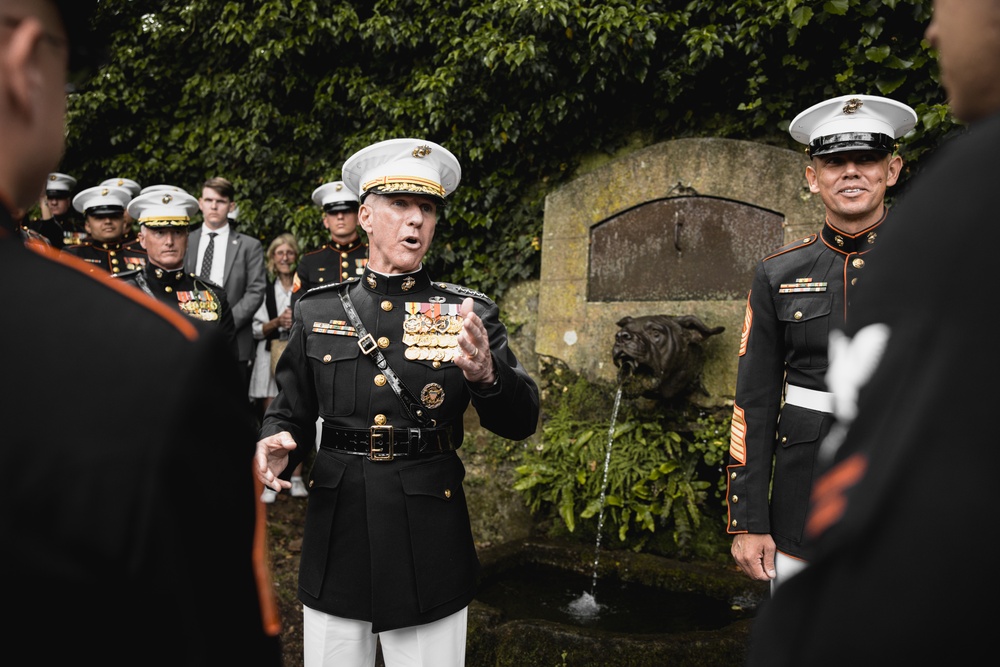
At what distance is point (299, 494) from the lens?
6719 mm

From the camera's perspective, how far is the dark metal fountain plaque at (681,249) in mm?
5402

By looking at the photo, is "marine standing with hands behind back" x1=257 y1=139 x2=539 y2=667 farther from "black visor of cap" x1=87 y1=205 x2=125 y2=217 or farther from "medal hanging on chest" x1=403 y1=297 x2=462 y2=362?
"black visor of cap" x1=87 y1=205 x2=125 y2=217

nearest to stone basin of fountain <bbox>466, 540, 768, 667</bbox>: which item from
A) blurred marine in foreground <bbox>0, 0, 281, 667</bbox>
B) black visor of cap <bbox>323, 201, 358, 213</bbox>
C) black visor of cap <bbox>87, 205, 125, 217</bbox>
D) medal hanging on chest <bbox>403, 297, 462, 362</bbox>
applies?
medal hanging on chest <bbox>403, 297, 462, 362</bbox>

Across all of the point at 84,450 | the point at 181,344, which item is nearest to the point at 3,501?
the point at 84,450

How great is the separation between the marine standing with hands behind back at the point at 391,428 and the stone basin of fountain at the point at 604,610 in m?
1.06

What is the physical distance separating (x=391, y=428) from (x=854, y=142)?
2.04m

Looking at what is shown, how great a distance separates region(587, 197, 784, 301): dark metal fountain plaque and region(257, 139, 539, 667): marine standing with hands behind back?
276cm

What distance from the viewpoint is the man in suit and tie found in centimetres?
695

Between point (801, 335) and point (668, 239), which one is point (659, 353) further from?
point (801, 335)

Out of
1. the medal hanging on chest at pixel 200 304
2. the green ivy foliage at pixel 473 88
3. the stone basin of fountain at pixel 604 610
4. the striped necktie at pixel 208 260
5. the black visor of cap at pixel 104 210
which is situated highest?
the green ivy foliage at pixel 473 88

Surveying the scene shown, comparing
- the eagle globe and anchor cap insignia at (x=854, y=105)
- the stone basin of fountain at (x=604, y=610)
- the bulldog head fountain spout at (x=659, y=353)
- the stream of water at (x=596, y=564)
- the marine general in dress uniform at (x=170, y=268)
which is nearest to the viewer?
the eagle globe and anchor cap insignia at (x=854, y=105)

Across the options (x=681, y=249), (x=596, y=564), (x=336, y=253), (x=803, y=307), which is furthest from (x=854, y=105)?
(x=336, y=253)

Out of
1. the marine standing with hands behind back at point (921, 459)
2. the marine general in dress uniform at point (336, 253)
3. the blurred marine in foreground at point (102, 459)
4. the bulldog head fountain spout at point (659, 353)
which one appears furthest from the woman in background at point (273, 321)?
the marine standing with hands behind back at point (921, 459)

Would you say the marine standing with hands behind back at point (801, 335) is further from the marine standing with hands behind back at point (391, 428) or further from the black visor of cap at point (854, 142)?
the marine standing with hands behind back at point (391, 428)
